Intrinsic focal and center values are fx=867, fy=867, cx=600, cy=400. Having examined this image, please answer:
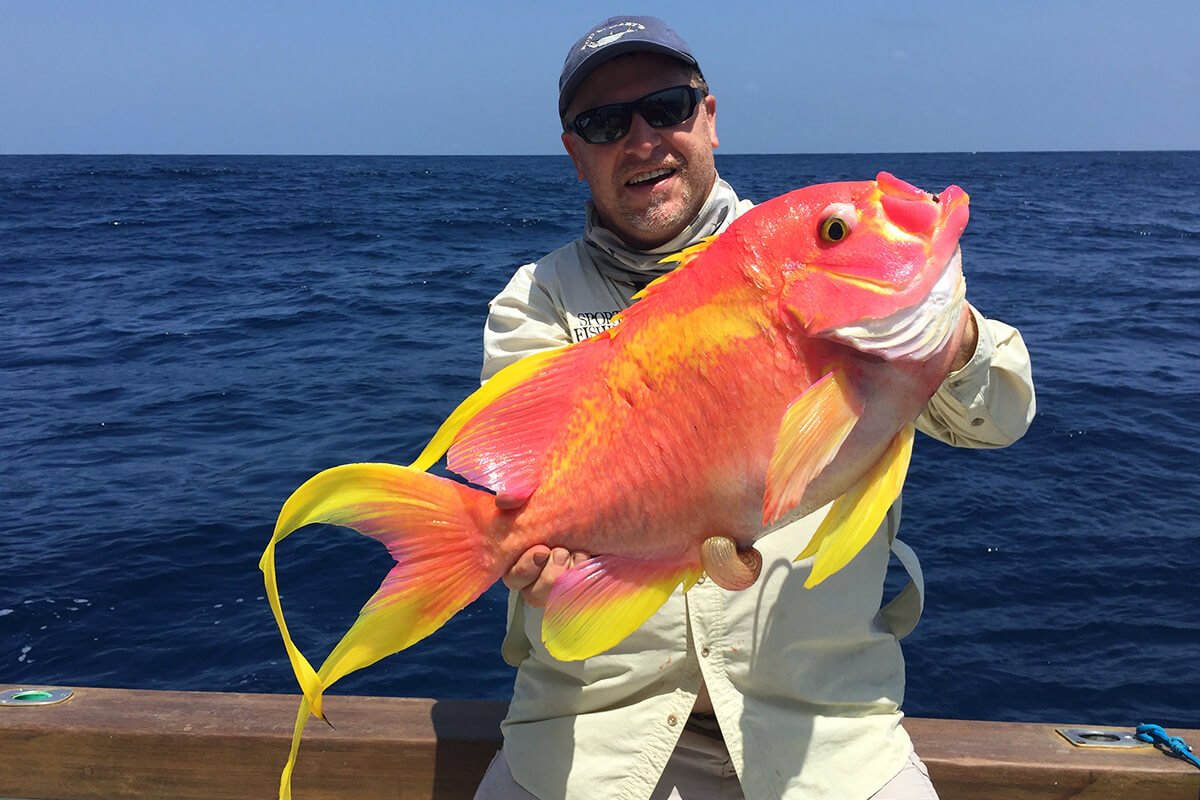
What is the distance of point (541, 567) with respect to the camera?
180cm

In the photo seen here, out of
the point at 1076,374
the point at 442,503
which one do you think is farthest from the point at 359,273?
the point at 442,503

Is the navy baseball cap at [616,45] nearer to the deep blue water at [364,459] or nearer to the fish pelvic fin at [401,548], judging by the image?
the fish pelvic fin at [401,548]

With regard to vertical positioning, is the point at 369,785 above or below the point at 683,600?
below

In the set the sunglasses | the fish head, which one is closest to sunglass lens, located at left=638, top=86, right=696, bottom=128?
the sunglasses

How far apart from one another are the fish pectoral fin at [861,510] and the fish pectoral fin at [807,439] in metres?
0.13

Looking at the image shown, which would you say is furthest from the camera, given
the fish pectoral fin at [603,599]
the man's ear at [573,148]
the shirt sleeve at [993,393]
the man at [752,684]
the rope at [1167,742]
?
the man's ear at [573,148]

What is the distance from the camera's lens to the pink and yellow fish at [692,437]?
4.92ft

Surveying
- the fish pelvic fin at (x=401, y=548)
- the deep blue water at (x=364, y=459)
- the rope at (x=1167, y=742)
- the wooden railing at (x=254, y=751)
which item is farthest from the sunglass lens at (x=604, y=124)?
the deep blue water at (x=364, y=459)

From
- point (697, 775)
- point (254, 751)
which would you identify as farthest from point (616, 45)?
point (254, 751)

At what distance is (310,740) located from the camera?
272cm

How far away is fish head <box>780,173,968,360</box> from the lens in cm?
148

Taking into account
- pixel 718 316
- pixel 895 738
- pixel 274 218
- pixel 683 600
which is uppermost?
pixel 718 316

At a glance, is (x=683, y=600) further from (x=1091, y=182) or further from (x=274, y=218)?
(x=1091, y=182)

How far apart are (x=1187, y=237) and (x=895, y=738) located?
97.6ft
